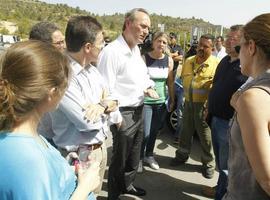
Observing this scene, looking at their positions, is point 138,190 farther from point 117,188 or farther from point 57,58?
point 57,58

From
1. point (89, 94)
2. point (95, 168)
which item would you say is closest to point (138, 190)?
point (89, 94)

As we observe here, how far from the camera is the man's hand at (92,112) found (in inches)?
94.1

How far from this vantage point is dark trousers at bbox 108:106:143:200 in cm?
375

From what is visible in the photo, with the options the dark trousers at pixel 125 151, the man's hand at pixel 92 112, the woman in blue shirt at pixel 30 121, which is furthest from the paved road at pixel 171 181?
the woman in blue shirt at pixel 30 121

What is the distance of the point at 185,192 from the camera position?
14.6ft

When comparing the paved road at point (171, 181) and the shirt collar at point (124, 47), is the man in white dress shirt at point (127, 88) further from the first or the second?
the paved road at point (171, 181)

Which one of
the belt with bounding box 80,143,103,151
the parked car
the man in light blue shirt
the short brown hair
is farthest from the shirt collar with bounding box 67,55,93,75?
the parked car

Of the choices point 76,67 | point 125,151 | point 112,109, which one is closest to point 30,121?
point 76,67

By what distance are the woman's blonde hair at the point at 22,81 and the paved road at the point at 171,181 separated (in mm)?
2959

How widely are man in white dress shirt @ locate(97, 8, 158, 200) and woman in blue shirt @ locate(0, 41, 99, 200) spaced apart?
2.00m

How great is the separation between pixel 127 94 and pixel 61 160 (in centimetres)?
222

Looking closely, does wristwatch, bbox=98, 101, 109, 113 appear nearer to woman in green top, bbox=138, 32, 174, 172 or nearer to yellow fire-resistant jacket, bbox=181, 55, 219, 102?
woman in green top, bbox=138, 32, 174, 172

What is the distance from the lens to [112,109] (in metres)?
2.77

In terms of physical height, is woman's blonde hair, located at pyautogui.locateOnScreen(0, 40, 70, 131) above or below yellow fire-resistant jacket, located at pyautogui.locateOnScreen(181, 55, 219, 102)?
above
